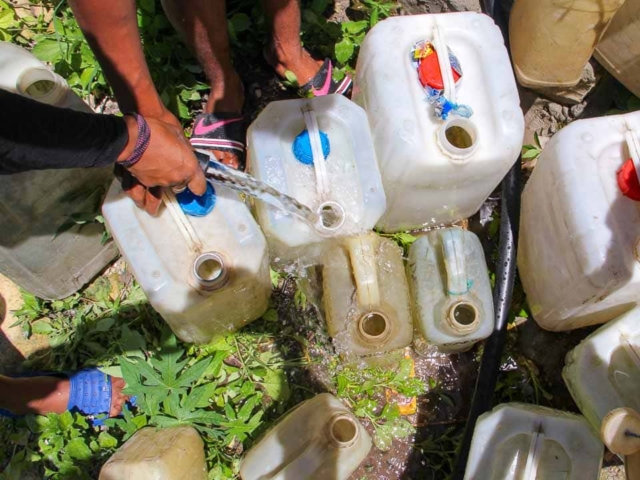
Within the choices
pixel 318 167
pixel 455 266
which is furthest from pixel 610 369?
pixel 318 167

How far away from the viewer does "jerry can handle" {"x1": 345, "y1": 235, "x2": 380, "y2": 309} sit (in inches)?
73.6

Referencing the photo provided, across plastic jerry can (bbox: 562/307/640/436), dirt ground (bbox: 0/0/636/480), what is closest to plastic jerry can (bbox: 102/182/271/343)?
dirt ground (bbox: 0/0/636/480)

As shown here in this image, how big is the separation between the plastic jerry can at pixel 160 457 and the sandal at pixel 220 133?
103 cm

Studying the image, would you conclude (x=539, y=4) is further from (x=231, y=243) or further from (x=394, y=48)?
(x=231, y=243)

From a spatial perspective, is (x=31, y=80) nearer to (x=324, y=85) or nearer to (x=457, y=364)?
(x=324, y=85)

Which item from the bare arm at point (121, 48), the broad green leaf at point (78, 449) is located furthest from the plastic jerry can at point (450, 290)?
the broad green leaf at point (78, 449)

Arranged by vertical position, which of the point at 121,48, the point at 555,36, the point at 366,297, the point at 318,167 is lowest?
the point at 366,297

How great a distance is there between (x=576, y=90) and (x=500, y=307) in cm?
101

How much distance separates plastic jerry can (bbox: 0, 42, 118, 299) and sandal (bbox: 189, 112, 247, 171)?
42 cm

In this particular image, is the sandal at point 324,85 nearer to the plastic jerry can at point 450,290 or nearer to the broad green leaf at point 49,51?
the plastic jerry can at point 450,290

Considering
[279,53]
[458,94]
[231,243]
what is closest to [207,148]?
[279,53]

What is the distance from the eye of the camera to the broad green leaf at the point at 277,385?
2.13 metres

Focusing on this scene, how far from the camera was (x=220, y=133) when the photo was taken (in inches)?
91.0

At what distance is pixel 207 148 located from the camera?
230cm
